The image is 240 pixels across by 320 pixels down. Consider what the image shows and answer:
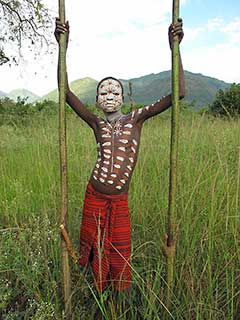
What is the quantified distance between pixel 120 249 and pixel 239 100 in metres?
9.01

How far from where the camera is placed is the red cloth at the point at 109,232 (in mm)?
1578

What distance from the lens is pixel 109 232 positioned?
1594 mm

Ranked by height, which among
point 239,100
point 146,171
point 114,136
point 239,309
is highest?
point 239,100

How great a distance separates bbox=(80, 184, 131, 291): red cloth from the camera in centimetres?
158

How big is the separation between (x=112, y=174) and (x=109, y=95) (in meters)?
0.33

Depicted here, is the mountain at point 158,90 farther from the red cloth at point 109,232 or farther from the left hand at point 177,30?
the left hand at point 177,30

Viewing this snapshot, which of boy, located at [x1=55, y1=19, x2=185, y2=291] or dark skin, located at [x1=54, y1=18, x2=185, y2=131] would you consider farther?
boy, located at [x1=55, y1=19, x2=185, y2=291]

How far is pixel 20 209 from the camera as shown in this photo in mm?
2473

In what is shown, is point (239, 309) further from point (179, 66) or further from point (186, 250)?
point (179, 66)

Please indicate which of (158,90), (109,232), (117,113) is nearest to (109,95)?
(117,113)

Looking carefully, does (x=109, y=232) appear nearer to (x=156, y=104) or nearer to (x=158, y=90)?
(x=156, y=104)

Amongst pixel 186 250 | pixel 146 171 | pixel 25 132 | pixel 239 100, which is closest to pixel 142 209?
pixel 186 250

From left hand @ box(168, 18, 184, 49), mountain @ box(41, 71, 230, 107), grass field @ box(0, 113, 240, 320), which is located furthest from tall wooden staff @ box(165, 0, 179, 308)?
mountain @ box(41, 71, 230, 107)

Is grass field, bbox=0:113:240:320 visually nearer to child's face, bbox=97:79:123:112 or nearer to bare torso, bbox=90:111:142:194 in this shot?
bare torso, bbox=90:111:142:194
